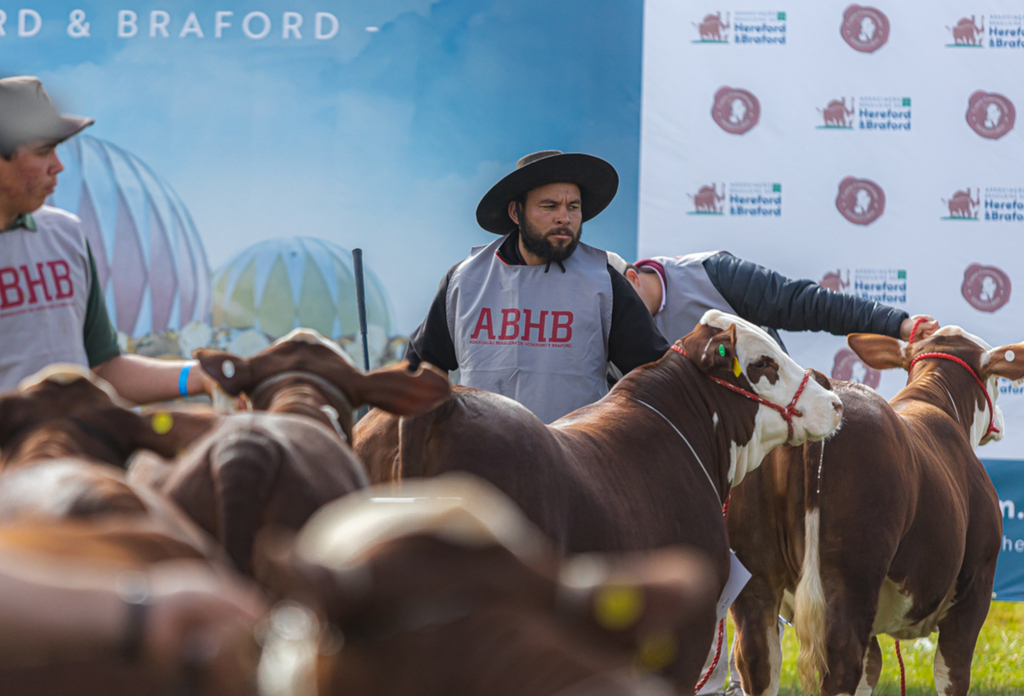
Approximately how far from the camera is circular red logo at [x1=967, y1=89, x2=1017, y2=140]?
242 inches

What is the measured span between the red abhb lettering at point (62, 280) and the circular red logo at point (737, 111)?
490cm

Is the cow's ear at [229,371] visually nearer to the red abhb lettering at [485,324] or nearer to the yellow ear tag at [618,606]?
the yellow ear tag at [618,606]

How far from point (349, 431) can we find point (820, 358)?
5185mm

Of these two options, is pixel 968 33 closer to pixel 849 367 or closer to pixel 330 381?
pixel 849 367

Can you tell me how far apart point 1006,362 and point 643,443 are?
2.34m

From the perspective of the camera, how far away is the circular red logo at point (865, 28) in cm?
617

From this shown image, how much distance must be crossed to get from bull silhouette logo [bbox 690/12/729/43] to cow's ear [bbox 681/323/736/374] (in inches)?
138

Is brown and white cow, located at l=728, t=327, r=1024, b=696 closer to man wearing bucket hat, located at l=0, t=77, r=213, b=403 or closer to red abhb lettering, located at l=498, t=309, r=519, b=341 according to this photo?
red abhb lettering, located at l=498, t=309, r=519, b=341

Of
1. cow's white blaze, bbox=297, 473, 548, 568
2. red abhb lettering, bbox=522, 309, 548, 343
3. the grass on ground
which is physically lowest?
the grass on ground

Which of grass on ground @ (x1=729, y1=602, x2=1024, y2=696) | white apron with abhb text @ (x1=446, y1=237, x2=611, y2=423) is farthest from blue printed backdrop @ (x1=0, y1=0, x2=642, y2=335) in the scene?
white apron with abhb text @ (x1=446, y1=237, x2=611, y2=423)

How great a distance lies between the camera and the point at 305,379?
1.42m

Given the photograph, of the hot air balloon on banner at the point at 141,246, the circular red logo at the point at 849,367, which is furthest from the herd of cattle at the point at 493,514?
the hot air balloon on banner at the point at 141,246

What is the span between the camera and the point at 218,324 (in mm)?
6203

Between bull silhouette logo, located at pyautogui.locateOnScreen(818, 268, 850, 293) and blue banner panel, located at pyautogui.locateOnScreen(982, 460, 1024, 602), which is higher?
bull silhouette logo, located at pyautogui.locateOnScreen(818, 268, 850, 293)
